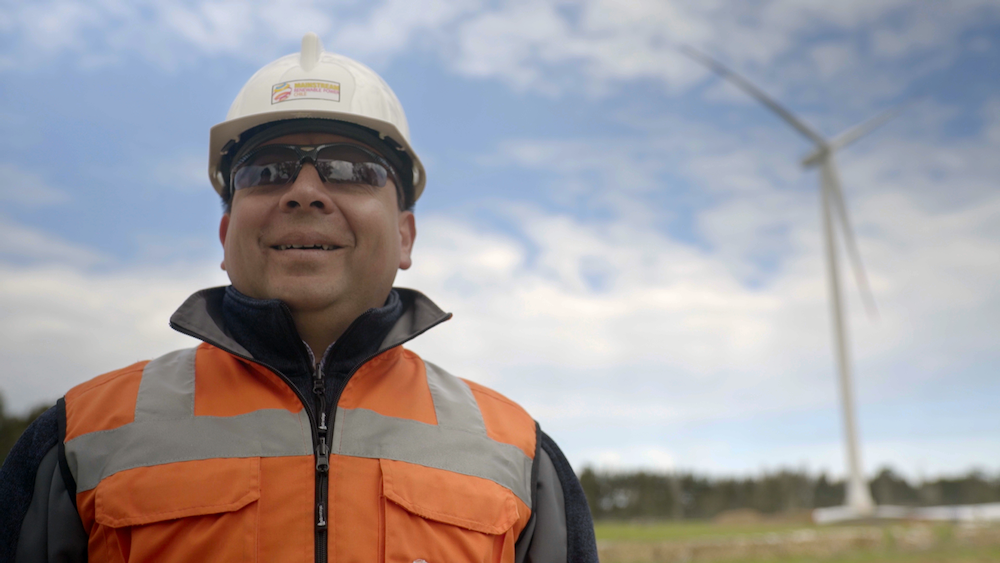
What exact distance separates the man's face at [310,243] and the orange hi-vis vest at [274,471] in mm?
303

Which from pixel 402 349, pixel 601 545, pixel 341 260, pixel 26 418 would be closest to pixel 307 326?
pixel 341 260

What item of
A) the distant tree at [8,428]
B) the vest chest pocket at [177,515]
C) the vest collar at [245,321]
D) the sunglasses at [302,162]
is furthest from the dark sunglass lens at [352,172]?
the distant tree at [8,428]

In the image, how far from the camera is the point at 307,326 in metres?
3.12

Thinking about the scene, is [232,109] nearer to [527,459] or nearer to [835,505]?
[527,459]

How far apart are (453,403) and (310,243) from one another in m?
0.91

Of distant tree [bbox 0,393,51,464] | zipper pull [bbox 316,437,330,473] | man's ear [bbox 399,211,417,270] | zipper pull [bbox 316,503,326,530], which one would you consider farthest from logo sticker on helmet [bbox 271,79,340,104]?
distant tree [bbox 0,393,51,464]

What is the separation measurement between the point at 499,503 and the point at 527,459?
321 mm

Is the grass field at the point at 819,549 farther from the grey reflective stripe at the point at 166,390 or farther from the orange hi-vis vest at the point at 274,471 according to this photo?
the grey reflective stripe at the point at 166,390

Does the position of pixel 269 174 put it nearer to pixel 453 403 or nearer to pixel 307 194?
pixel 307 194

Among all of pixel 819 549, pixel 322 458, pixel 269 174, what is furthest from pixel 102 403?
pixel 819 549

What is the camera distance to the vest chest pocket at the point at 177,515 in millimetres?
2625

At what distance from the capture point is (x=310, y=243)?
3.02 m

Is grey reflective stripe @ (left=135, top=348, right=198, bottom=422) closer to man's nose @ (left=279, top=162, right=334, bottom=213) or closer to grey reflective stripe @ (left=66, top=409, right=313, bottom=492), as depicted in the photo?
grey reflective stripe @ (left=66, top=409, right=313, bottom=492)

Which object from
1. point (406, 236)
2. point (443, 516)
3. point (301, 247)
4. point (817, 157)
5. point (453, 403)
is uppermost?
point (817, 157)
